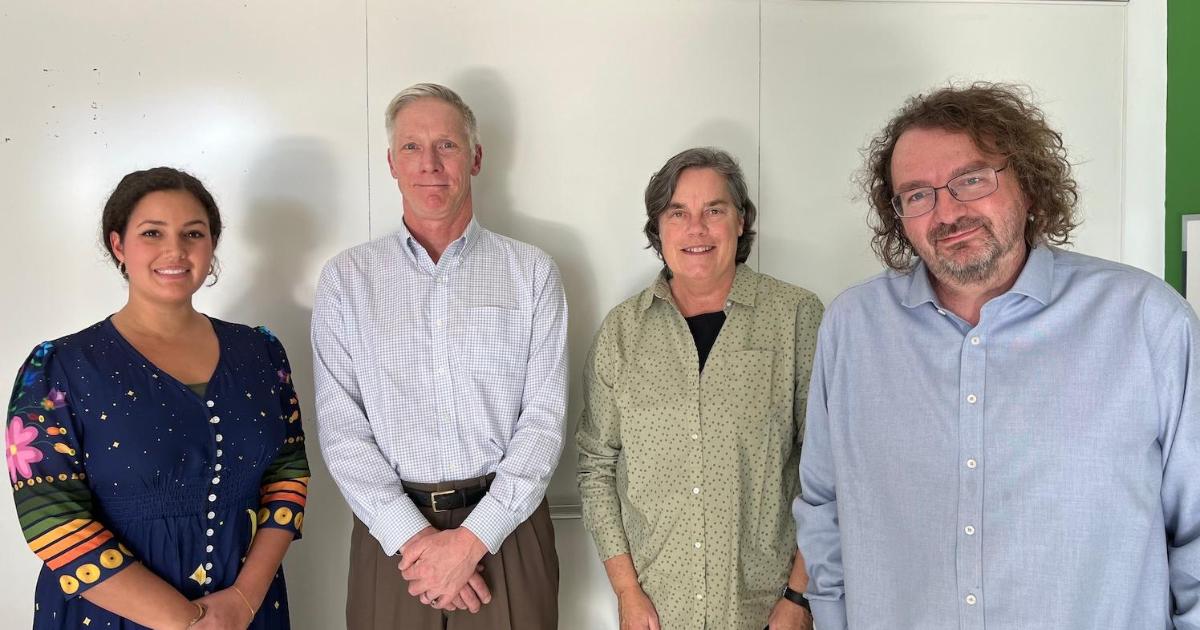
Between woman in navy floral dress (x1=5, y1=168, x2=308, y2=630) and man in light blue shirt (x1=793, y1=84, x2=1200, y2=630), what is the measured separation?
1.42 metres

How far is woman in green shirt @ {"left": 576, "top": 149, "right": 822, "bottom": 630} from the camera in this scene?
202 cm

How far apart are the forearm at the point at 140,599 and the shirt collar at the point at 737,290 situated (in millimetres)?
1366

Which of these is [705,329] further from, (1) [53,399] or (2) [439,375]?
(1) [53,399]

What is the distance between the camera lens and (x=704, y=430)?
2.04 m

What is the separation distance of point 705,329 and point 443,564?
93 cm

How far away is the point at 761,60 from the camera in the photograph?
276 centimetres

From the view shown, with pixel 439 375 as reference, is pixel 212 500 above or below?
below

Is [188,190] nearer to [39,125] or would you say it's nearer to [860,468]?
[39,125]

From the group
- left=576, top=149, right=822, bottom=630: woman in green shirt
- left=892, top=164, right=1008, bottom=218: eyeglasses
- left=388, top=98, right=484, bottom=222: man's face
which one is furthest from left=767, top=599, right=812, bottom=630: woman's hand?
left=388, top=98, right=484, bottom=222: man's face

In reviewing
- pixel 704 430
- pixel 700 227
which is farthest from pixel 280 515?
pixel 700 227

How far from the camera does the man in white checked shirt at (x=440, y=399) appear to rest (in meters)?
2.11

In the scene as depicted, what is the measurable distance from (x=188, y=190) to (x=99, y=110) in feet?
2.97

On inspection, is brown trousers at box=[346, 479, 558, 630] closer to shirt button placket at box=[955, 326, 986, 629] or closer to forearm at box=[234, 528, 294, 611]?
forearm at box=[234, 528, 294, 611]

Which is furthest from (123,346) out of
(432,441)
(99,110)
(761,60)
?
(761,60)
